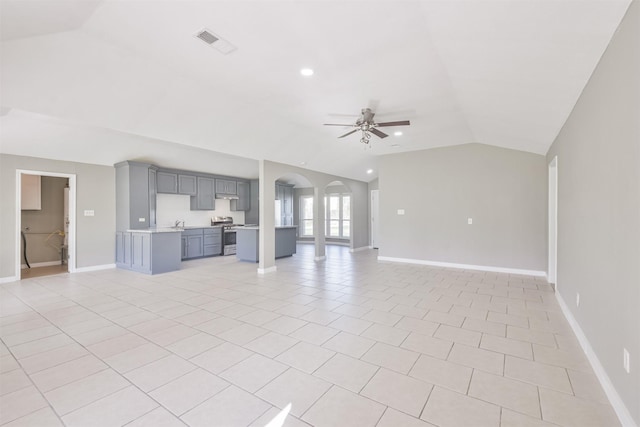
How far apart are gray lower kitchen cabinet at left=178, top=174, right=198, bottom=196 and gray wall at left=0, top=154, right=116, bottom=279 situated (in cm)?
153

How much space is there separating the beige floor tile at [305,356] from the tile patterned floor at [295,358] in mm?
18

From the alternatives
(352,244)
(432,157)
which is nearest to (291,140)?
(432,157)

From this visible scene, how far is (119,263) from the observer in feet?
Result: 22.3

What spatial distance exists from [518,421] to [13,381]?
3.61 metres

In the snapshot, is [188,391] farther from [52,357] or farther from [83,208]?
[83,208]

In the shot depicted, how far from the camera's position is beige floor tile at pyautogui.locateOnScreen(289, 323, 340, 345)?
2.95 metres

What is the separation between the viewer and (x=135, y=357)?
2619mm

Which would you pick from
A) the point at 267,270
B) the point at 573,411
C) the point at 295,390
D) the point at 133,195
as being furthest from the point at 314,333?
the point at 133,195

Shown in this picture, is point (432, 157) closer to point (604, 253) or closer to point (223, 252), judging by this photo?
point (604, 253)

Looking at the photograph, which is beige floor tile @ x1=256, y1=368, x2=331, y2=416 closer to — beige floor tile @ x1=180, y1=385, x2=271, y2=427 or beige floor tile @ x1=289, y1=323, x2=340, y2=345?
beige floor tile @ x1=180, y1=385, x2=271, y2=427

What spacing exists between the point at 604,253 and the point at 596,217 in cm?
35

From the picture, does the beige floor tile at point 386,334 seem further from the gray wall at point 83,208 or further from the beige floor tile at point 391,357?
the gray wall at point 83,208

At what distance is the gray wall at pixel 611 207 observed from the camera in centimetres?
161

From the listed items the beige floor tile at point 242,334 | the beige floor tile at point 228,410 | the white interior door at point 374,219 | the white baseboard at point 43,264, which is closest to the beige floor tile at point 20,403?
the beige floor tile at point 228,410
